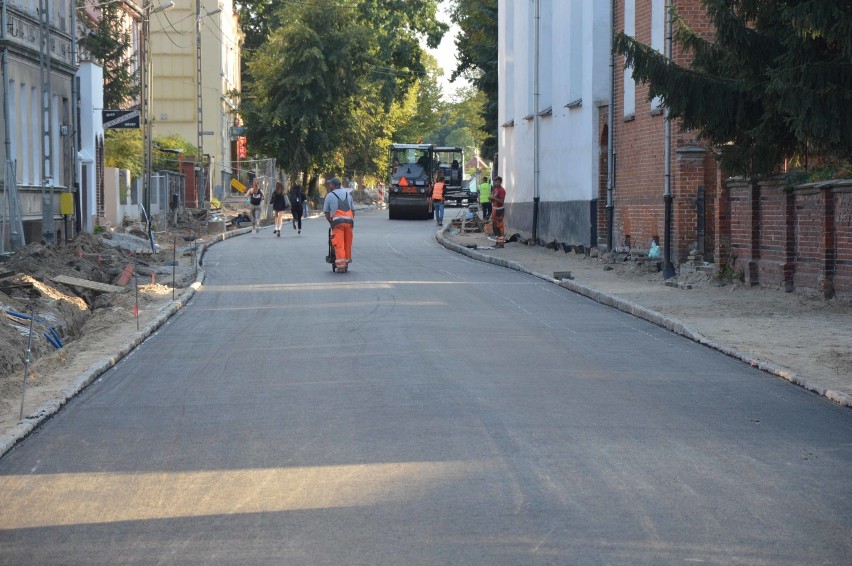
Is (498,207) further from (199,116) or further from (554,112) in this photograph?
(199,116)

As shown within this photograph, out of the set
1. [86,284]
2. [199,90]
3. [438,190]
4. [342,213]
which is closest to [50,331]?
[86,284]

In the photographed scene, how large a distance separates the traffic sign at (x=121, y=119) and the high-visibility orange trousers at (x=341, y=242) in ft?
38.7

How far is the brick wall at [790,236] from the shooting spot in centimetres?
1700

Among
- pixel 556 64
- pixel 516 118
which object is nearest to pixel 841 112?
pixel 556 64

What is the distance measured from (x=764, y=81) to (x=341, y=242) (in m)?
12.6

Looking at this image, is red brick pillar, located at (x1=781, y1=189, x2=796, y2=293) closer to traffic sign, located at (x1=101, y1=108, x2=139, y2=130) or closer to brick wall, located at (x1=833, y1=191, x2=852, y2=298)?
brick wall, located at (x1=833, y1=191, x2=852, y2=298)

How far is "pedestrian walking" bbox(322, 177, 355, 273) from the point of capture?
24.2 metres

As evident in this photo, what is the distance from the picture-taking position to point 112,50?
46.8m

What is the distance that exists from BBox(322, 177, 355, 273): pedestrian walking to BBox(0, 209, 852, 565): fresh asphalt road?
30.7 feet

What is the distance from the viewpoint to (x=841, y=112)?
11953 millimetres

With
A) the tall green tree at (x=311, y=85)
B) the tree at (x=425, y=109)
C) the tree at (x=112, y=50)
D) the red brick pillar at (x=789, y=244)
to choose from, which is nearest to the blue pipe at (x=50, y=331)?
the red brick pillar at (x=789, y=244)

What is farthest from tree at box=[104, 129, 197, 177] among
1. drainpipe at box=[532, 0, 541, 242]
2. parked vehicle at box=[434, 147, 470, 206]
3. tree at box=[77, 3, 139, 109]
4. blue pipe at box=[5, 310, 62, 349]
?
blue pipe at box=[5, 310, 62, 349]

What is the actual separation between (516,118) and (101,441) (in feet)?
105

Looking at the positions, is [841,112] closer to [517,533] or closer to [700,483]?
[700,483]
